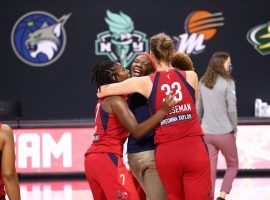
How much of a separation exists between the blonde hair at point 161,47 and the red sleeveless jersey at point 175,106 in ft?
0.42

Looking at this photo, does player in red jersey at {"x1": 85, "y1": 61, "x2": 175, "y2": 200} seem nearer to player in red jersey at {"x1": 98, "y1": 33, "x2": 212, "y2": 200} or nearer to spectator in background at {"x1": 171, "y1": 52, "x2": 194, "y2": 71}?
player in red jersey at {"x1": 98, "y1": 33, "x2": 212, "y2": 200}

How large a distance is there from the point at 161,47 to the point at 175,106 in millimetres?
387

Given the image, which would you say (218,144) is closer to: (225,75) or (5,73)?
(225,75)

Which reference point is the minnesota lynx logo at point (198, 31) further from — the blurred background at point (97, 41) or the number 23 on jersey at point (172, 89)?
the number 23 on jersey at point (172, 89)

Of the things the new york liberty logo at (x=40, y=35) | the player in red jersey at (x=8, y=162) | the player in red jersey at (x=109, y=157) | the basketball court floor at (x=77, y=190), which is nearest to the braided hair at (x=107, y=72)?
the player in red jersey at (x=109, y=157)

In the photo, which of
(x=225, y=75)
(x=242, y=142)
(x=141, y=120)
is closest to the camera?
(x=141, y=120)

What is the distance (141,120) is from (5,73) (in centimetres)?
1003

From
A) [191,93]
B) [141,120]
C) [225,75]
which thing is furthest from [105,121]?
[225,75]

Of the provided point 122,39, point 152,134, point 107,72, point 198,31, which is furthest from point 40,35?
point 152,134

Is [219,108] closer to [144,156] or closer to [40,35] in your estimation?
[144,156]

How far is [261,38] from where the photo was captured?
14.3m

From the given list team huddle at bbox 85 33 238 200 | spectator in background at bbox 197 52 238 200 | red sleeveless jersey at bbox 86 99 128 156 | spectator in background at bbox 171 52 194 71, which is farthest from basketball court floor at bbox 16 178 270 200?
red sleeveless jersey at bbox 86 99 128 156

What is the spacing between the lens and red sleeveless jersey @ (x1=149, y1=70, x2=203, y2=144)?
4457 millimetres

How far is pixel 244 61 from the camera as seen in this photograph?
14.3 metres
